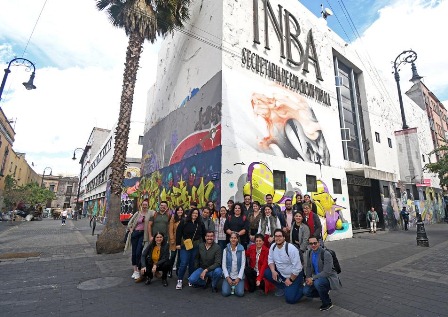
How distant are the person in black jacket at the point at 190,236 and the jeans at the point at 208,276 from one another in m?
0.29

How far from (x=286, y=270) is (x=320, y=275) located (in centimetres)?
66

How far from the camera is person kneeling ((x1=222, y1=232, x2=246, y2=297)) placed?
4752 millimetres

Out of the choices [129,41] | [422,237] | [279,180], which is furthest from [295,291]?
[129,41]

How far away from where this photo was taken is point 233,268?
5.00 meters

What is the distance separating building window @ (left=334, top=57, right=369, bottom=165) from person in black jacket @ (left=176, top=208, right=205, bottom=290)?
45.3 feet

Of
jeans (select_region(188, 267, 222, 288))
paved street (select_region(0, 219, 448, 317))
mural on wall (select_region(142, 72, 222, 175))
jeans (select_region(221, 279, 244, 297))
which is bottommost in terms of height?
paved street (select_region(0, 219, 448, 317))

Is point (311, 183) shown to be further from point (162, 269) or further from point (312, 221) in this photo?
point (162, 269)

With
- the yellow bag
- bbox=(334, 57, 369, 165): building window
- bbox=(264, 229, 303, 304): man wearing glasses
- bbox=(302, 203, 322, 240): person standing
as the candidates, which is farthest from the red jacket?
bbox=(334, 57, 369, 165): building window

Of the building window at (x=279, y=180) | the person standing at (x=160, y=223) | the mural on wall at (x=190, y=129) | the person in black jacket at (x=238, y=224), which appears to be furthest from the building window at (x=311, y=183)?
the person standing at (x=160, y=223)

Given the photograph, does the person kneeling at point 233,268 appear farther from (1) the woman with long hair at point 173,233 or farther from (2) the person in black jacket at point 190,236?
(1) the woman with long hair at point 173,233

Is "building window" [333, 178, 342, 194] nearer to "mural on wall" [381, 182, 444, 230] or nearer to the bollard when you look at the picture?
the bollard

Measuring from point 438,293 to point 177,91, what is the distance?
13.9m

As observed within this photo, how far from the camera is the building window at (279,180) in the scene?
36.3 ft

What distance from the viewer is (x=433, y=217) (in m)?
25.4
